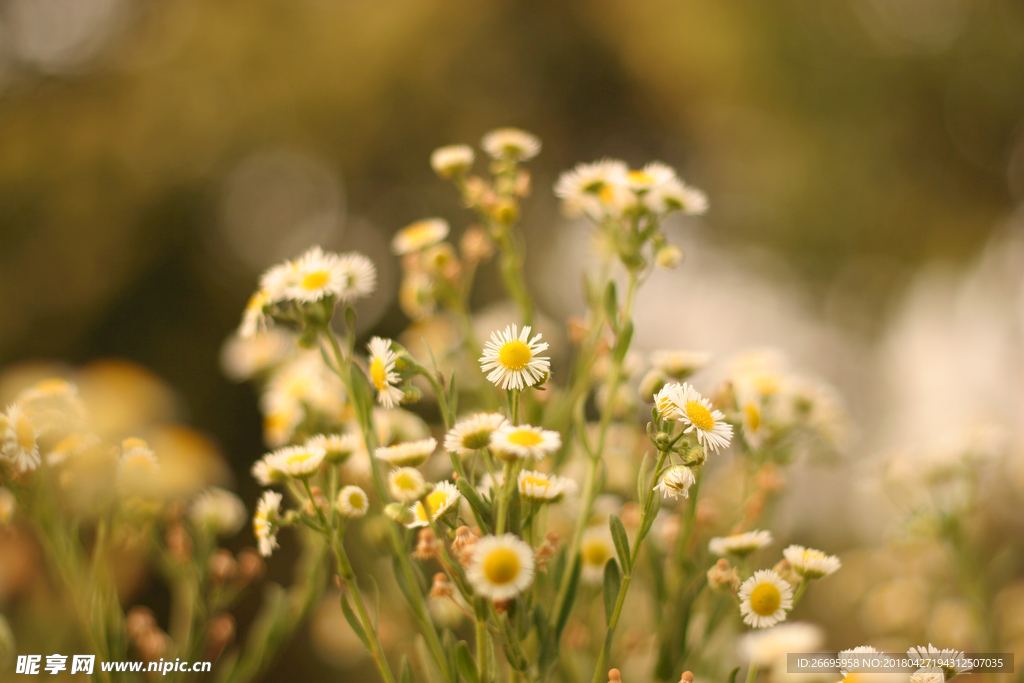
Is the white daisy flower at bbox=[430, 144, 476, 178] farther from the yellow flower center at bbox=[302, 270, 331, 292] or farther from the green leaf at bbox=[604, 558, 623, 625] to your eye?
the green leaf at bbox=[604, 558, 623, 625]

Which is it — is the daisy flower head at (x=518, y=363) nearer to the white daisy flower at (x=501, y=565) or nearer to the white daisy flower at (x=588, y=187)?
the white daisy flower at (x=501, y=565)

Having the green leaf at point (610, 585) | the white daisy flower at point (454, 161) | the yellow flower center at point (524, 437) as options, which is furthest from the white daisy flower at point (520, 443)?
the white daisy flower at point (454, 161)

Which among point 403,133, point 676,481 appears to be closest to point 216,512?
point 676,481

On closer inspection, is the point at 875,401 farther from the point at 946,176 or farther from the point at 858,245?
the point at 946,176

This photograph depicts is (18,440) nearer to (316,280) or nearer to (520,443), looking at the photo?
(316,280)

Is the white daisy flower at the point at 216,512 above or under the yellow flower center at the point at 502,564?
above

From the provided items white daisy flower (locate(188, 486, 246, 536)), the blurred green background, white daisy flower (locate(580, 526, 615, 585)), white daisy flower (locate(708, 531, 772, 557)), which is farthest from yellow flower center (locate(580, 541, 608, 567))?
the blurred green background

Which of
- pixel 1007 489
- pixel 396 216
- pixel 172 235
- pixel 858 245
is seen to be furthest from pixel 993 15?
pixel 172 235
